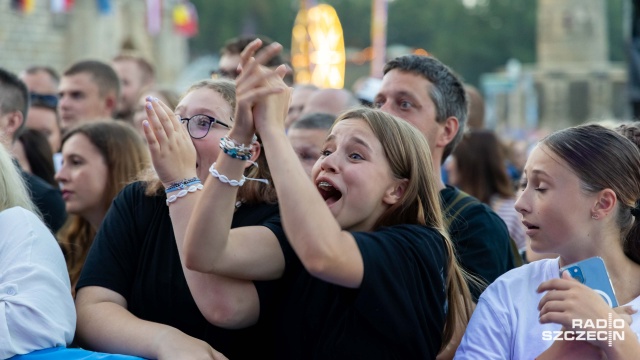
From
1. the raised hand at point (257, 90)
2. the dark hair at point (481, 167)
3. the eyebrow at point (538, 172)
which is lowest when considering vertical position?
the dark hair at point (481, 167)

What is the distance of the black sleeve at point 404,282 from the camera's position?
268 centimetres

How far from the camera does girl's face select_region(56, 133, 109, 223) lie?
15.2 ft

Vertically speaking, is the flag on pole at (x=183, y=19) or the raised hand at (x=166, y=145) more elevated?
the raised hand at (x=166, y=145)

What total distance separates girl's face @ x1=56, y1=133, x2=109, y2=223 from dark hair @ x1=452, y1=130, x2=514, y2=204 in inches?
107

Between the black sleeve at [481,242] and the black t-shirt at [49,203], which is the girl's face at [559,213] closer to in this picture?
the black sleeve at [481,242]

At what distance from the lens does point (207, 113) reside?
129 inches

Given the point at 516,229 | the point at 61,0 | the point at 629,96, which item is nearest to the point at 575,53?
the point at 61,0

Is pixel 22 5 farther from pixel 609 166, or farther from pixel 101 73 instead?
pixel 609 166

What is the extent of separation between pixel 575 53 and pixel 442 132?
104 ft

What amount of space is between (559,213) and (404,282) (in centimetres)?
54

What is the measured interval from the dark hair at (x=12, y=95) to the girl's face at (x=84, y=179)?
812 mm

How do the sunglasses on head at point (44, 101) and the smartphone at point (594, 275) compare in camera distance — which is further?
the sunglasses on head at point (44, 101)

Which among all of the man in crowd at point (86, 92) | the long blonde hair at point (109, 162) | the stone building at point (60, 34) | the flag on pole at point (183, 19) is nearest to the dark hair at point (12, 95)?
the long blonde hair at point (109, 162)

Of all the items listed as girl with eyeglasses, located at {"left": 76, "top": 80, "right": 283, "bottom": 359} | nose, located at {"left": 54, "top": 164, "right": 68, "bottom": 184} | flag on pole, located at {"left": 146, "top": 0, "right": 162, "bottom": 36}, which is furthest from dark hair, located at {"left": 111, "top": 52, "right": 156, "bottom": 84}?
flag on pole, located at {"left": 146, "top": 0, "right": 162, "bottom": 36}
